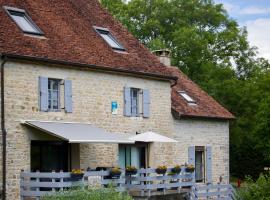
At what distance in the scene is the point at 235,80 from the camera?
1834 inches

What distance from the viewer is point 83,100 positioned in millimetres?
25281

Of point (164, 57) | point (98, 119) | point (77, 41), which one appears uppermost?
point (164, 57)

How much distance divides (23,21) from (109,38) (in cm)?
509

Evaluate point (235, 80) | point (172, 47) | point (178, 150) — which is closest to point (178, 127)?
point (178, 150)

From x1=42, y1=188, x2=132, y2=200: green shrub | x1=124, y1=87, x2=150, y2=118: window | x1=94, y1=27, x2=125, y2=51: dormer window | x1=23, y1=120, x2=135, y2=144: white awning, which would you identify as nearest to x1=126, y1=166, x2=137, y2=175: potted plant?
x1=23, y1=120, x2=135, y2=144: white awning

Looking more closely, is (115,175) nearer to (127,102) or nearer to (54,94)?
(54,94)

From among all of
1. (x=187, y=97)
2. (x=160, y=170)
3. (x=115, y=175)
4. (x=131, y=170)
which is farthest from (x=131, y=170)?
(x=187, y=97)

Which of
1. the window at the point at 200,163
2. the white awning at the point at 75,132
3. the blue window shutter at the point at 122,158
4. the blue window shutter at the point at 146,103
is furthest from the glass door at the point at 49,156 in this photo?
the window at the point at 200,163

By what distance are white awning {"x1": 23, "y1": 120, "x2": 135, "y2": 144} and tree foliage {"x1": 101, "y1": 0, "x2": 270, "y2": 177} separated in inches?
721

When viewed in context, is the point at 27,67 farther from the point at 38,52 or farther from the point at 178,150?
the point at 178,150

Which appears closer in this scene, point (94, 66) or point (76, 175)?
point (76, 175)

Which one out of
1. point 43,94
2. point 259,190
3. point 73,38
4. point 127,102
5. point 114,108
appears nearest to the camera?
point 259,190

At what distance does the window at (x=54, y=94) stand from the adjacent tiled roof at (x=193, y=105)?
288 inches

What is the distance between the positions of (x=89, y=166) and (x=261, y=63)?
28123mm
